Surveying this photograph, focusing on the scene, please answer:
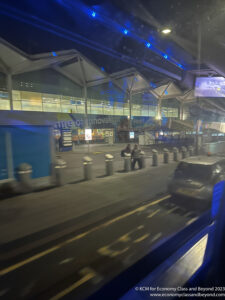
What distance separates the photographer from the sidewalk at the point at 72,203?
4395mm

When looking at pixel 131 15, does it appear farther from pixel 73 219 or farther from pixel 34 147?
pixel 73 219

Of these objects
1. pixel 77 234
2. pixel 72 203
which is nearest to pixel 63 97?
pixel 72 203

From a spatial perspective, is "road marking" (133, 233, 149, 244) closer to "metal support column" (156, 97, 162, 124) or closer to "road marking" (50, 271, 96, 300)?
"road marking" (50, 271, 96, 300)

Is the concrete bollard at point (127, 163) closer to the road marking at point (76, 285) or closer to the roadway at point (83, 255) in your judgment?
the roadway at point (83, 255)

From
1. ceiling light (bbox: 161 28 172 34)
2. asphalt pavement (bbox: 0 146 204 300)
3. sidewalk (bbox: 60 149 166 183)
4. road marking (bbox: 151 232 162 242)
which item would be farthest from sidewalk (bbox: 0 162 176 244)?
ceiling light (bbox: 161 28 172 34)

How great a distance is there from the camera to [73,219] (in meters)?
4.64

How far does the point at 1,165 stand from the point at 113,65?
23.6m

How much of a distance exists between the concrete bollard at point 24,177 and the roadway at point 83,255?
10.1ft

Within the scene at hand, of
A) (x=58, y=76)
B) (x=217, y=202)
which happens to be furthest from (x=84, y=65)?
(x=217, y=202)

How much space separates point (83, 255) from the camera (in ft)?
10.7

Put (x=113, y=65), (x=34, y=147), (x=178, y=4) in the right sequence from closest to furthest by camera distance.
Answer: (x=178, y=4)
(x=34, y=147)
(x=113, y=65)

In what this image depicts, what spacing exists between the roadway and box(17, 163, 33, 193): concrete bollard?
306cm

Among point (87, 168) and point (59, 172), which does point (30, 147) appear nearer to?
point (59, 172)

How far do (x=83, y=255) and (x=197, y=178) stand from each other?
13.2 feet
